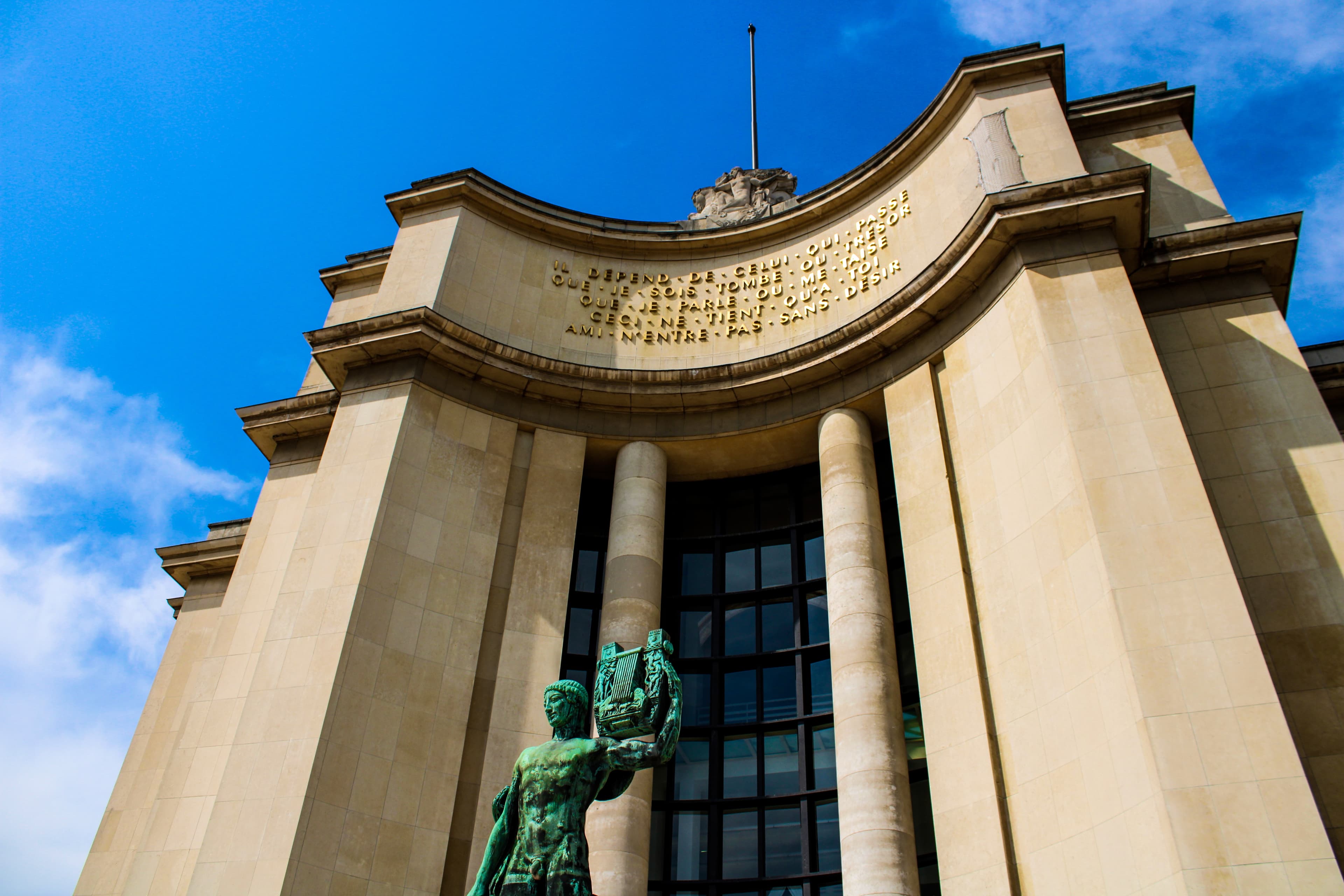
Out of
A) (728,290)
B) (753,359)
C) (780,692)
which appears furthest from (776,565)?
(728,290)

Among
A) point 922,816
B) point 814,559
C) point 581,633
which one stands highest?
point 814,559

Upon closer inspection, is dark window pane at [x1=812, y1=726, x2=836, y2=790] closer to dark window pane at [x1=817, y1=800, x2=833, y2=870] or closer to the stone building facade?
the stone building facade

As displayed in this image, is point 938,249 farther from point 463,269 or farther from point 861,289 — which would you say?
point 463,269

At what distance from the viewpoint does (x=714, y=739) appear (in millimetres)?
18828

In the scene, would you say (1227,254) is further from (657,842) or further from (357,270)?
(357,270)

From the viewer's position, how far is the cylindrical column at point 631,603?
52.6 ft

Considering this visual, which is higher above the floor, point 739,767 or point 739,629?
point 739,629

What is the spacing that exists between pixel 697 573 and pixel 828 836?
6492mm

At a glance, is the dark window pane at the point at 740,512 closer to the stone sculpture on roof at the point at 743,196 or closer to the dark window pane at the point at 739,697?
the dark window pane at the point at 739,697

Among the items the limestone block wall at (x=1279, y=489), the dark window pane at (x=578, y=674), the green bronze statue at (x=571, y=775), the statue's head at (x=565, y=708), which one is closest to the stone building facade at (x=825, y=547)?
the limestone block wall at (x=1279, y=489)

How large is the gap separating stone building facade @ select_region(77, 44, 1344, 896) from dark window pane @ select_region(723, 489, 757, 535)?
0.07 metres

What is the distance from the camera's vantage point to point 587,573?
21.8m

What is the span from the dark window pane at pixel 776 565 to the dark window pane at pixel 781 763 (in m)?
3.23

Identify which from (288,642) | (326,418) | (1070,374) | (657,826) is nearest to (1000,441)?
(1070,374)
